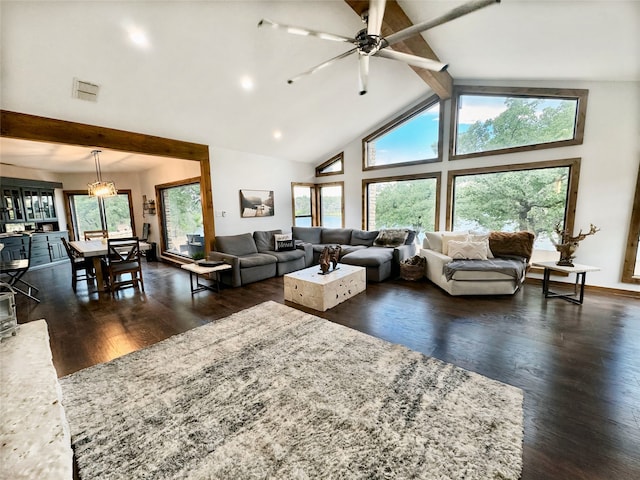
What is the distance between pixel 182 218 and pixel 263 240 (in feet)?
8.25

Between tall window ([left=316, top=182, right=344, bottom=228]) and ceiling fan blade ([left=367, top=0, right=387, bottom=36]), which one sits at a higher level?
ceiling fan blade ([left=367, top=0, right=387, bottom=36])

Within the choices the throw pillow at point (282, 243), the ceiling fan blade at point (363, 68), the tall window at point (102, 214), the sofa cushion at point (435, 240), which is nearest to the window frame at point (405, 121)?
the sofa cushion at point (435, 240)

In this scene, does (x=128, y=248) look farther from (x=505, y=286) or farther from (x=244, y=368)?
(x=505, y=286)

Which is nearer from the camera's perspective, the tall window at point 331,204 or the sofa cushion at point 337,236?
the sofa cushion at point 337,236

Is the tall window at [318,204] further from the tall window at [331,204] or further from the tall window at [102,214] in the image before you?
the tall window at [102,214]

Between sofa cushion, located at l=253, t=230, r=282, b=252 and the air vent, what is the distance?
3312 millimetres

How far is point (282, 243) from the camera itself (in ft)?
18.5

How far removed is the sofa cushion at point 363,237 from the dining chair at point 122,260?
4338mm

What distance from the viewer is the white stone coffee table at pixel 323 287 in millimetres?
3457

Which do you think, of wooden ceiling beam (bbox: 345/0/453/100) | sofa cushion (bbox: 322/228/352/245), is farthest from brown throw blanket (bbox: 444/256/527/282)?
wooden ceiling beam (bbox: 345/0/453/100)

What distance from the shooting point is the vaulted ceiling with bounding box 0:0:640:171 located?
2535 mm

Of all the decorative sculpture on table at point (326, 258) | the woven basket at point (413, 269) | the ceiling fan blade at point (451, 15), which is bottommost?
the woven basket at point (413, 269)

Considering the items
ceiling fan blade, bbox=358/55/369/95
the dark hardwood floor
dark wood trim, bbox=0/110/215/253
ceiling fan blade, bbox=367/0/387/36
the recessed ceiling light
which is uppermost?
the recessed ceiling light

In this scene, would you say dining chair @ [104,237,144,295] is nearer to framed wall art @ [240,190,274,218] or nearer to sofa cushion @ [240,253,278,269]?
sofa cushion @ [240,253,278,269]
